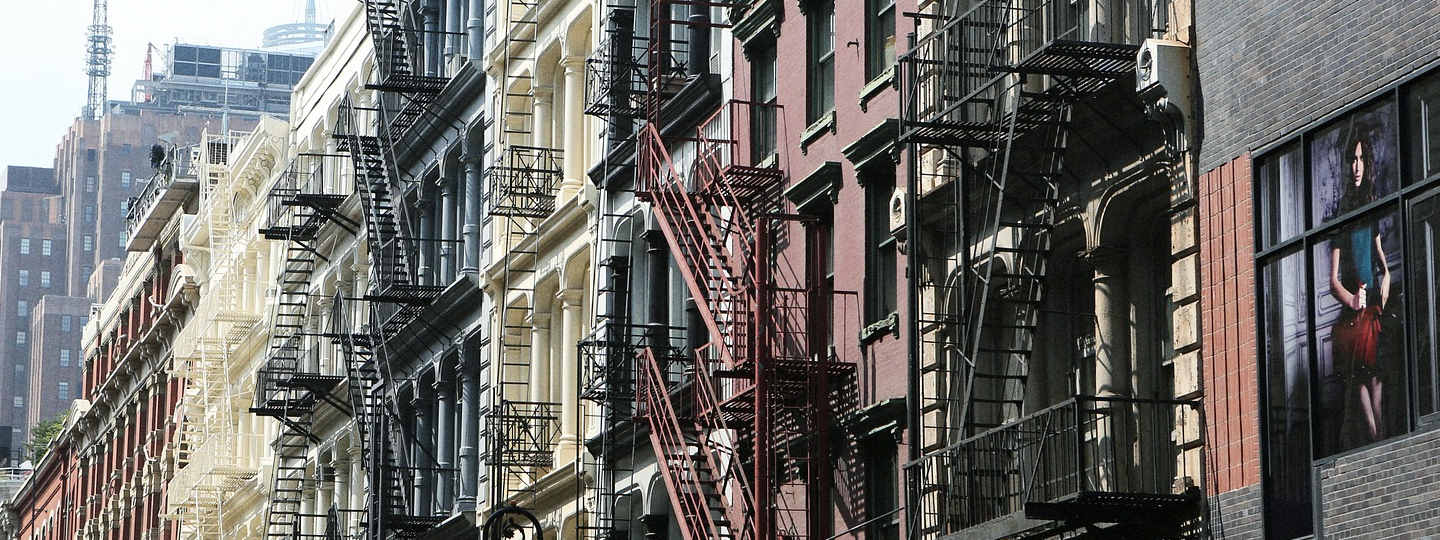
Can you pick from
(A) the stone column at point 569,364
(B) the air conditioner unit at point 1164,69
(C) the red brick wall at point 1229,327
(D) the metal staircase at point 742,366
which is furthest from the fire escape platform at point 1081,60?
(A) the stone column at point 569,364

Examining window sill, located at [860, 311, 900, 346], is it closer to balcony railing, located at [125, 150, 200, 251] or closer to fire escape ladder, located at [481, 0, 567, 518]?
fire escape ladder, located at [481, 0, 567, 518]

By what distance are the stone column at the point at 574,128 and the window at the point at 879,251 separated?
11.5 meters

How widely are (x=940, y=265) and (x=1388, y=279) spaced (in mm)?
8751

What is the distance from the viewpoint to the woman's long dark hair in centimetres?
1892

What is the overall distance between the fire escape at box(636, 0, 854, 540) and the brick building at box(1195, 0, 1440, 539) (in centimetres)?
872

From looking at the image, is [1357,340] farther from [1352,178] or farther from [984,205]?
[984,205]

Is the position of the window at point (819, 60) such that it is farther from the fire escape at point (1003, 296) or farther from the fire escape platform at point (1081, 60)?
the fire escape platform at point (1081, 60)

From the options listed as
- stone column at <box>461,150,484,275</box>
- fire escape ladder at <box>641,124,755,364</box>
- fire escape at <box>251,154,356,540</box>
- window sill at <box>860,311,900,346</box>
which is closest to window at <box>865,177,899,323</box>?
window sill at <box>860,311,900,346</box>

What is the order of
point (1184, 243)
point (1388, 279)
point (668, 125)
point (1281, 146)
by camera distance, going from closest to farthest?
point (1388, 279) < point (1281, 146) < point (1184, 243) < point (668, 125)

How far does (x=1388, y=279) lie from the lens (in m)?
18.6

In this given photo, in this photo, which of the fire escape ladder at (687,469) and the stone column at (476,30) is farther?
the stone column at (476,30)

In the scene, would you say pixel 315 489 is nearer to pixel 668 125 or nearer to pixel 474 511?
pixel 474 511

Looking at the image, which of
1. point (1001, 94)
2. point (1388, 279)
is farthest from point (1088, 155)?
point (1388, 279)

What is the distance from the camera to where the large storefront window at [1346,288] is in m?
18.2
